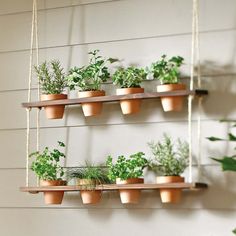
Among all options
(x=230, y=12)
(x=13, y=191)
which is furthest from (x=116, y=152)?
(x=230, y=12)

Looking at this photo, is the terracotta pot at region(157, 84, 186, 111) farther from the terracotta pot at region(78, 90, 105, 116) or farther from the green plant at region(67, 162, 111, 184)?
the green plant at region(67, 162, 111, 184)

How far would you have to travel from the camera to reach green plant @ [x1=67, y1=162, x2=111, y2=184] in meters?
3.09

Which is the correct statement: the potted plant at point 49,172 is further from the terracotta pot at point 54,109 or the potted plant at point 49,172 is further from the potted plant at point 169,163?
the potted plant at point 169,163

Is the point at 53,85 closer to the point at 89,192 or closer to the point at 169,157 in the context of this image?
the point at 89,192

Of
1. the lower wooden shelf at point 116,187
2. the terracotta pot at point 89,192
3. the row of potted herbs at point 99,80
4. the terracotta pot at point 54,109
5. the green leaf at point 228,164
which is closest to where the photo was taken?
the green leaf at point 228,164

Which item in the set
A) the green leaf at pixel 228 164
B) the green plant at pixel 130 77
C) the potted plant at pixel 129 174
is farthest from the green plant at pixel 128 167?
the green leaf at pixel 228 164

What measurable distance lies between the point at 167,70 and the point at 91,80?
16.3 inches

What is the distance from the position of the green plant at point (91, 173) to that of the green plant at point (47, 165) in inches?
2.3

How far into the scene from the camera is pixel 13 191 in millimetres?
3373

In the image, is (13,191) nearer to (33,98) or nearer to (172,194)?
(33,98)

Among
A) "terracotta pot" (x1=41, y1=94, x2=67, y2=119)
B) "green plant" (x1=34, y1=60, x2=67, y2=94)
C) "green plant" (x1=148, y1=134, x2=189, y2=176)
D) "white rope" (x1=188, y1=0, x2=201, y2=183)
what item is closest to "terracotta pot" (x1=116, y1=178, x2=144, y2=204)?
"green plant" (x1=148, y1=134, x2=189, y2=176)

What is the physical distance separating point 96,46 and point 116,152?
539 mm

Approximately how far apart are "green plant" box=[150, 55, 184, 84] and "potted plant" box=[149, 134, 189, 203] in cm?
27

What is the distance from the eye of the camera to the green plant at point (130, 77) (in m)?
3.04
